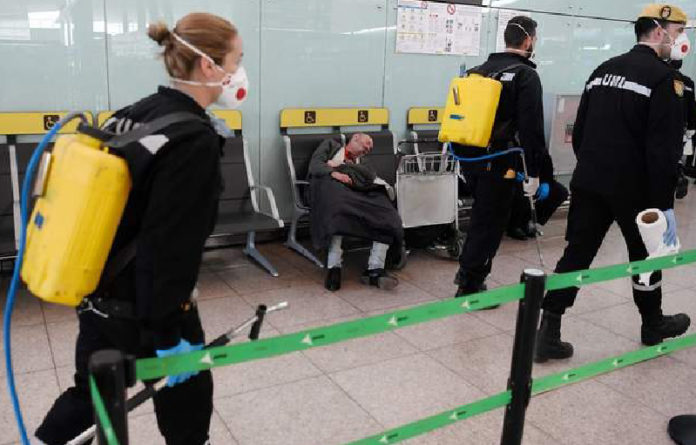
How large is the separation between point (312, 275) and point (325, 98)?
1.53 meters

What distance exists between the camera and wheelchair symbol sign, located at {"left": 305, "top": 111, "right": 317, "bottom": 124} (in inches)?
199

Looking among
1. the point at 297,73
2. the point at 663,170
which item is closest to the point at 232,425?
the point at 663,170

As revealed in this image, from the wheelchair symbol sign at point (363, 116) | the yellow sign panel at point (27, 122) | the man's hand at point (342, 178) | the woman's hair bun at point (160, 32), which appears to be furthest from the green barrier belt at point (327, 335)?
the wheelchair symbol sign at point (363, 116)

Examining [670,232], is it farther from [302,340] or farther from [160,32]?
[160,32]

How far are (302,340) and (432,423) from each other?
53 cm

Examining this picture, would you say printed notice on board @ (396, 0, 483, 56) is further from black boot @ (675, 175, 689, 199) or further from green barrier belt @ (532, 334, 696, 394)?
green barrier belt @ (532, 334, 696, 394)

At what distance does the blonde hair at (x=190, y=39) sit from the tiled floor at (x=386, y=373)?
1488mm

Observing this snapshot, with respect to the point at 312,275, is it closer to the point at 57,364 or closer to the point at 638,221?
the point at 57,364

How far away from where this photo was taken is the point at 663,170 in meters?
2.82

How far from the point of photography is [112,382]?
1.29 m

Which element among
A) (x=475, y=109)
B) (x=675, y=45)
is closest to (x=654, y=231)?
(x=475, y=109)

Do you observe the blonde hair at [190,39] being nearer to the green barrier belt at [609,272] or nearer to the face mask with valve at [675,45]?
the green barrier belt at [609,272]

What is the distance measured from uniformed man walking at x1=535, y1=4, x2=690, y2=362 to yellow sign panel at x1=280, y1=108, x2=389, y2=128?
7.61 ft

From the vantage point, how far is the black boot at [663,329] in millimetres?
3361
